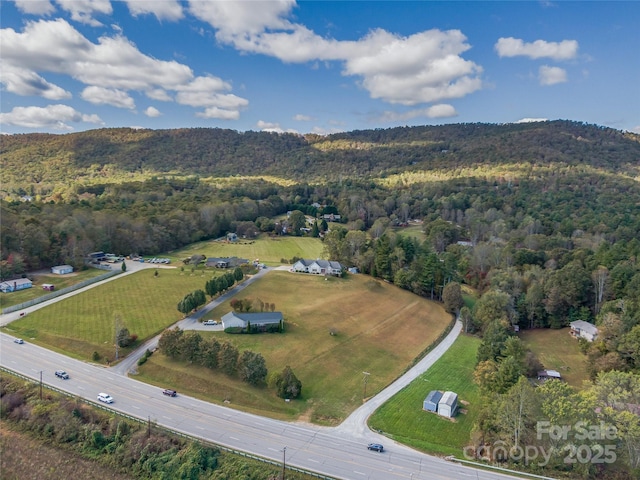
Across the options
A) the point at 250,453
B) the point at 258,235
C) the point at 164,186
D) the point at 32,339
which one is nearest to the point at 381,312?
the point at 250,453

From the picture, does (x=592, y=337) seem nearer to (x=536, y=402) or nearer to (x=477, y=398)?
(x=477, y=398)

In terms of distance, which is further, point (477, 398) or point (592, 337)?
point (592, 337)

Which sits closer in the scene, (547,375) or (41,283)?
(547,375)

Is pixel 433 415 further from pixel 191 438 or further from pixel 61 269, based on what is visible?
pixel 61 269

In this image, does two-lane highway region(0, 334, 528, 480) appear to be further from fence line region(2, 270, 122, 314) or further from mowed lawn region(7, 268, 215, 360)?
fence line region(2, 270, 122, 314)

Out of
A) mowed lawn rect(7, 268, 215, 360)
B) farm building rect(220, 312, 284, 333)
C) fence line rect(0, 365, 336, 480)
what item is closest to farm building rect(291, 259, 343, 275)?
mowed lawn rect(7, 268, 215, 360)

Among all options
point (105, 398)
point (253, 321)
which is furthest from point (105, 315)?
point (253, 321)
